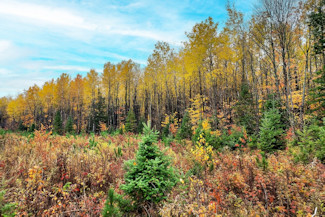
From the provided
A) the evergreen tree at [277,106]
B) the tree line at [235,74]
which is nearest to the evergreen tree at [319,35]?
the tree line at [235,74]

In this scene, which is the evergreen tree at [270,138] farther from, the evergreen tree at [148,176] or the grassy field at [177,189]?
the evergreen tree at [148,176]

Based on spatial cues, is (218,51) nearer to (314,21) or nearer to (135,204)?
(314,21)

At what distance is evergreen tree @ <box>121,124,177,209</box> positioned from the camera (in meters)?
3.29

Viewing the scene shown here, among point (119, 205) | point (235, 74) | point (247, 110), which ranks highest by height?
point (235, 74)

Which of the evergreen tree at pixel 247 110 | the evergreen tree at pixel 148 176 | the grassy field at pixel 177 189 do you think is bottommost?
the grassy field at pixel 177 189

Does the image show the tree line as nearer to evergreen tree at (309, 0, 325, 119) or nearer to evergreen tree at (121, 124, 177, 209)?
evergreen tree at (309, 0, 325, 119)

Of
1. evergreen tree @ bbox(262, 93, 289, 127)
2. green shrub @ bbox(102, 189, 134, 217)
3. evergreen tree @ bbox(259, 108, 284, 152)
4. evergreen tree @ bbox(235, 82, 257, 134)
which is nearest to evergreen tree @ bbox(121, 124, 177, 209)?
green shrub @ bbox(102, 189, 134, 217)

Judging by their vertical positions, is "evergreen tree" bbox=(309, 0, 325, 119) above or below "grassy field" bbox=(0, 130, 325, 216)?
above

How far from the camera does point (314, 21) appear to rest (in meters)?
10.3

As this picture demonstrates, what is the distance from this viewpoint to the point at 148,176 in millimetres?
3387

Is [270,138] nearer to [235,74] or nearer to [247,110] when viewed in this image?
[247,110]

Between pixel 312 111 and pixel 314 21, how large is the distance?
569cm

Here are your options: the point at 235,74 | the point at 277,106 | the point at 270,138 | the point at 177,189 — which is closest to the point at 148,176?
the point at 177,189

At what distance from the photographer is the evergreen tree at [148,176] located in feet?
10.8
